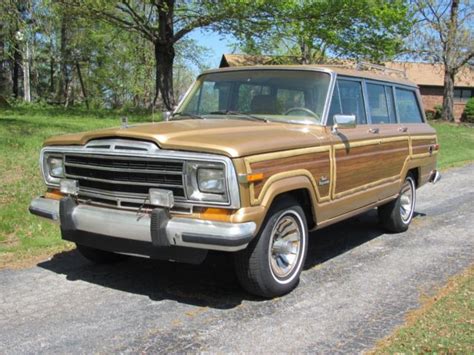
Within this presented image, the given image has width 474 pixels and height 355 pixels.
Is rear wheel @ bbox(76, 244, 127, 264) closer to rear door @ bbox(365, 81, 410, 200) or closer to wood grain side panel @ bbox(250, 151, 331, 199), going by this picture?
wood grain side panel @ bbox(250, 151, 331, 199)

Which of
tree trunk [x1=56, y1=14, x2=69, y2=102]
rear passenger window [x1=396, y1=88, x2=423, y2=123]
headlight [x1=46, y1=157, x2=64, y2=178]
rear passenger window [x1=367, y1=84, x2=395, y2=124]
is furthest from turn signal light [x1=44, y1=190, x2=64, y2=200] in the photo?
tree trunk [x1=56, y1=14, x2=69, y2=102]

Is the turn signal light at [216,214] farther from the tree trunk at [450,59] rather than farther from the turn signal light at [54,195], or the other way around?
the tree trunk at [450,59]

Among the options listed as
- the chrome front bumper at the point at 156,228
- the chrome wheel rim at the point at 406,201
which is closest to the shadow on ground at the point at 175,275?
the chrome front bumper at the point at 156,228

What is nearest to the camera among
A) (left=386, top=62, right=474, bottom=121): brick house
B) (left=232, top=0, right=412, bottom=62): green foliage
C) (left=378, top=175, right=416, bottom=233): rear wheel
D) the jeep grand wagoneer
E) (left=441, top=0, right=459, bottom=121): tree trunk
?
the jeep grand wagoneer

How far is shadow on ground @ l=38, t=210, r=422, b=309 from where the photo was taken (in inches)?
185

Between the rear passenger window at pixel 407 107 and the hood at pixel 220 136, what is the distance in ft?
7.91

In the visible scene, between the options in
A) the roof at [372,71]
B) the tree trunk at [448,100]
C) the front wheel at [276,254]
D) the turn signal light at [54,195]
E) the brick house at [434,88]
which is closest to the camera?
the front wheel at [276,254]

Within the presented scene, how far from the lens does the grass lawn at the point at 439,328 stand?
3.63 m

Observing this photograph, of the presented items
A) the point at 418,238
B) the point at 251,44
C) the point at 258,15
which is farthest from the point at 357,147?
the point at 251,44

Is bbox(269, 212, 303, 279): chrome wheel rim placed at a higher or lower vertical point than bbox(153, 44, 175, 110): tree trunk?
lower

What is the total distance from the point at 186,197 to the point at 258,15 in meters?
16.3

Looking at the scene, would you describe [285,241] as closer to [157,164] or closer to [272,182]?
[272,182]

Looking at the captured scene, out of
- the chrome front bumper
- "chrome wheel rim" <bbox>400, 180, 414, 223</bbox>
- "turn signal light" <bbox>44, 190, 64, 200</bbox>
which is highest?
"turn signal light" <bbox>44, 190, 64, 200</bbox>

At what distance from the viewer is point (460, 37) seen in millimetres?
30328
